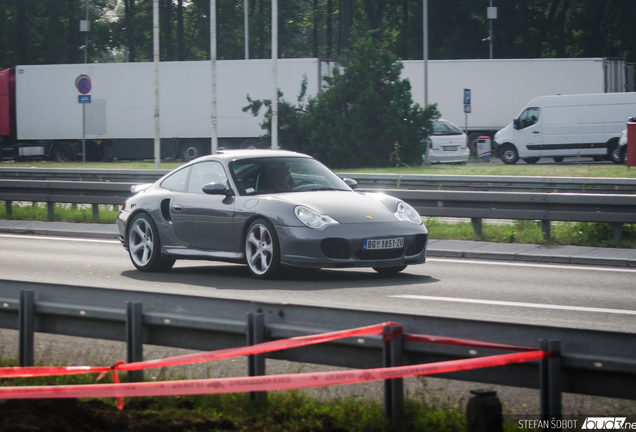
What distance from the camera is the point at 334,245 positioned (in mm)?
8984

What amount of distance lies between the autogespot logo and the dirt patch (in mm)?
1579

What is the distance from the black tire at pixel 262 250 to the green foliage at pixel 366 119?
19.2m

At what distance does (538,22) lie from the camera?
2227 inches

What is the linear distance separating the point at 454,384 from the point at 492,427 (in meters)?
1.81

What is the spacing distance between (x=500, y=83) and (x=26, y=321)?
36091mm

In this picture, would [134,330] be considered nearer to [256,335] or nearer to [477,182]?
[256,335]

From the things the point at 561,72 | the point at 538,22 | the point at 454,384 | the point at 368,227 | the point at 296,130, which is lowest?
the point at 454,384

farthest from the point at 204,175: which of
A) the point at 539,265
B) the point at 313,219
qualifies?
the point at 539,265

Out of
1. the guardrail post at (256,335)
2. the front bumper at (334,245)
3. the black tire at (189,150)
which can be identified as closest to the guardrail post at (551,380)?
the guardrail post at (256,335)

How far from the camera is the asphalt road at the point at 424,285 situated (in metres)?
7.73

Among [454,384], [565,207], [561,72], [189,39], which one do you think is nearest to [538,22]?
[561,72]

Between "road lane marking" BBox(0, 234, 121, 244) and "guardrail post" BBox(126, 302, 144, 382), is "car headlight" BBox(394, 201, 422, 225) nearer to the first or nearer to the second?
"guardrail post" BBox(126, 302, 144, 382)

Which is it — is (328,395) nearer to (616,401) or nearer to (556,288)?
(616,401)

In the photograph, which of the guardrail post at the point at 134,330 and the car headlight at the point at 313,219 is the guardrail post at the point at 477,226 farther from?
the guardrail post at the point at 134,330
